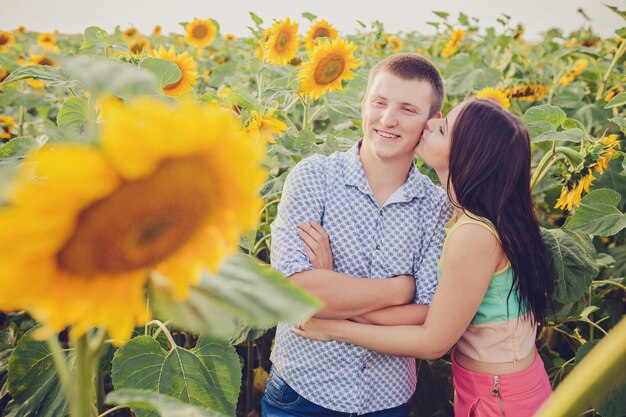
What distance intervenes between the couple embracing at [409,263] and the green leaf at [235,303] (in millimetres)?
1052

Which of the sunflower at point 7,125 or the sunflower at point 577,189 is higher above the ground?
the sunflower at point 577,189

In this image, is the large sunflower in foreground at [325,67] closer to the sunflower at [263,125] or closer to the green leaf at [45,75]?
the sunflower at [263,125]

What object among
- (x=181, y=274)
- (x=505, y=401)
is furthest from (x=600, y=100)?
(x=181, y=274)

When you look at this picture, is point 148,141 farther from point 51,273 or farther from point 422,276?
point 422,276

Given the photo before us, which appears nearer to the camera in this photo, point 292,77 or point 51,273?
point 51,273

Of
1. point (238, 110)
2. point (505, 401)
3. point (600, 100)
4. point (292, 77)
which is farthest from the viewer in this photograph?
point (600, 100)

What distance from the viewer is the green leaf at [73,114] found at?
4.94 ft

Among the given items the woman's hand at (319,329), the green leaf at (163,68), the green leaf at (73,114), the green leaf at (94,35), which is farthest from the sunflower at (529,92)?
the green leaf at (73,114)

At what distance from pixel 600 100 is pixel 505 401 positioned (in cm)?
250

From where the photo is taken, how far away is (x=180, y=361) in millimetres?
1426

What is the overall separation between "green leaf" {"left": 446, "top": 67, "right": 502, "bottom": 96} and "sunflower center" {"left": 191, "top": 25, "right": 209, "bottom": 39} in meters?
2.31

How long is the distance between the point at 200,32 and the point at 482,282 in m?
4.16

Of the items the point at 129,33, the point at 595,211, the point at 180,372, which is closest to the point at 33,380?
the point at 180,372

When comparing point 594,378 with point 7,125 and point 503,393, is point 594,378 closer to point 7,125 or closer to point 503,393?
point 503,393
